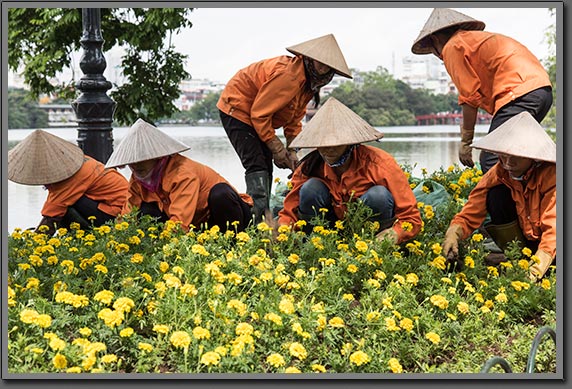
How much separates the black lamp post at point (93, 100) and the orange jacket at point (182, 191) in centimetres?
121

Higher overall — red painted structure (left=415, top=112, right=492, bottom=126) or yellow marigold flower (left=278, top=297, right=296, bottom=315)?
red painted structure (left=415, top=112, right=492, bottom=126)

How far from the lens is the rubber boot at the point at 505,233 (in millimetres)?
3945

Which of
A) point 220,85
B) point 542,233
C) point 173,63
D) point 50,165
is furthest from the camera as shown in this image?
point 173,63

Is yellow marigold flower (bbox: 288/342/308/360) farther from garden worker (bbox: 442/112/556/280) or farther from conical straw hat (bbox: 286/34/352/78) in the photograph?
conical straw hat (bbox: 286/34/352/78)

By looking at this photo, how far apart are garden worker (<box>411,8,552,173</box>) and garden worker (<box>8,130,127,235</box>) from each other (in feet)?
6.65

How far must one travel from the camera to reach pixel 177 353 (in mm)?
2643

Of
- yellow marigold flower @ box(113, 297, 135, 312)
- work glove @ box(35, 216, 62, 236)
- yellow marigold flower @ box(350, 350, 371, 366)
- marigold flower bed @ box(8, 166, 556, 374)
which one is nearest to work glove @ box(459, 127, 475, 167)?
marigold flower bed @ box(8, 166, 556, 374)

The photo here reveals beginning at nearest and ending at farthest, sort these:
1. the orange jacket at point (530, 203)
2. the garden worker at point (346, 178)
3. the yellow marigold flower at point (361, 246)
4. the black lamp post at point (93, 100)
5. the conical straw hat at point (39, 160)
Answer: the yellow marigold flower at point (361, 246), the orange jacket at point (530, 203), the garden worker at point (346, 178), the conical straw hat at point (39, 160), the black lamp post at point (93, 100)

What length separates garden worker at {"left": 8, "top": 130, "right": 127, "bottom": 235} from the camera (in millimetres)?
4207

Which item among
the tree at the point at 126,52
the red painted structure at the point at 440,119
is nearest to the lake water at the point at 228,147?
the red painted structure at the point at 440,119

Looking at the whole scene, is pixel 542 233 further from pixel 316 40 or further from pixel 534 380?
pixel 316 40

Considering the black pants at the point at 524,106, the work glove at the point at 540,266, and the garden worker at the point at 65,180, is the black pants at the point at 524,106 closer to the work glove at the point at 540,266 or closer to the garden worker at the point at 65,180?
the work glove at the point at 540,266

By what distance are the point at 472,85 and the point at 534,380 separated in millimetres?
2043

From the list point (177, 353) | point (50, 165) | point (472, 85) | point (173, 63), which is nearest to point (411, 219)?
point (472, 85)
